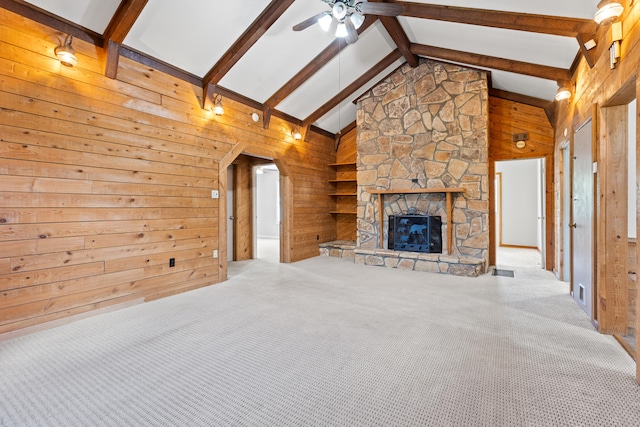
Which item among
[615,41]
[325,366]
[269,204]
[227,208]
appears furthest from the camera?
[269,204]

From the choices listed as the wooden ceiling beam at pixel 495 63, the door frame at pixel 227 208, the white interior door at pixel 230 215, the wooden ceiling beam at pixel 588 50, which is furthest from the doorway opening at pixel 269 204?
the wooden ceiling beam at pixel 588 50

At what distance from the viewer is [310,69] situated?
191 inches

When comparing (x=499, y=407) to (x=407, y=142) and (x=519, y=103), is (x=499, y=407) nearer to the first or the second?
(x=407, y=142)

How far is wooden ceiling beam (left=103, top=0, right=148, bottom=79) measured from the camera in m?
2.87

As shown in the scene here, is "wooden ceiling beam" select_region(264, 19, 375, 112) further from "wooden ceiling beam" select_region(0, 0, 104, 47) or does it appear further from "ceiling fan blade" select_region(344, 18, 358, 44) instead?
"wooden ceiling beam" select_region(0, 0, 104, 47)

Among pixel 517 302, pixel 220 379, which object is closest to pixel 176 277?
pixel 220 379

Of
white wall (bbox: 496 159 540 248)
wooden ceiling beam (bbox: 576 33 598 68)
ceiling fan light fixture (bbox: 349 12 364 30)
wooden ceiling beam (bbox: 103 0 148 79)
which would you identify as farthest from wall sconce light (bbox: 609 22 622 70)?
white wall (bbox: 496 159 540 248)

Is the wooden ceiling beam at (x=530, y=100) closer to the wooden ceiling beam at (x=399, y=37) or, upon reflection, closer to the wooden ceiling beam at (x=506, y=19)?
the wooden ceiling beam at (x=399, y=37)

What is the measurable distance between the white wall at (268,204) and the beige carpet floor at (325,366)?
722cm

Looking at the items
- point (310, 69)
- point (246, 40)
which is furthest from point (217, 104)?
point (310, 69)

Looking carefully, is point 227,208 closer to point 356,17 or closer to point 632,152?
point 356,17

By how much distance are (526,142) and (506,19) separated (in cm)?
280

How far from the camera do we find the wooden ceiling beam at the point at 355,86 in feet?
17.6

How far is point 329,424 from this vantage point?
1.58 m
